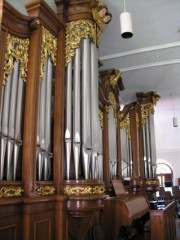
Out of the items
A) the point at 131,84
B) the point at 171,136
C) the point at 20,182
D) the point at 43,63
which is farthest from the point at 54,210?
the point at 171,136

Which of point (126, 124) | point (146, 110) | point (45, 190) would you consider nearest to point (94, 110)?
point (45, 190)

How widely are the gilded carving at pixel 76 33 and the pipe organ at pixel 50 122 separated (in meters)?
0.01

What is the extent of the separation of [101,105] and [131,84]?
8.70 feet

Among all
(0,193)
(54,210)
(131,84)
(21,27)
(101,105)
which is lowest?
(54,210)

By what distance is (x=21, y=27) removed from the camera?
135 inches

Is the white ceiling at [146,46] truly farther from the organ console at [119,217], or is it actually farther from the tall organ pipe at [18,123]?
the organ console at [119,217]

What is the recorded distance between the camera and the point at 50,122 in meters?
3.68

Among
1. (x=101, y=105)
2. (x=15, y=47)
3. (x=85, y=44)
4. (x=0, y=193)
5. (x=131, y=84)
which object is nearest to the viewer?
(x=0, y=193)

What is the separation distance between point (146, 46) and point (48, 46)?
9.31ft

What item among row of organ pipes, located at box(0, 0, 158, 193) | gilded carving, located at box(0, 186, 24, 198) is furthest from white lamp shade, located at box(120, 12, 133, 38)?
gilded carving, located at box(0, 186, 24, 198)

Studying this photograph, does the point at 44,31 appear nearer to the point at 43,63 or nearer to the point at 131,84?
the point at 43,63

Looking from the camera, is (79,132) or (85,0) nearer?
(79,132)

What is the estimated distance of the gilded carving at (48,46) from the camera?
11.9ft

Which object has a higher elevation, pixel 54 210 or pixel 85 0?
pixel 85 0
